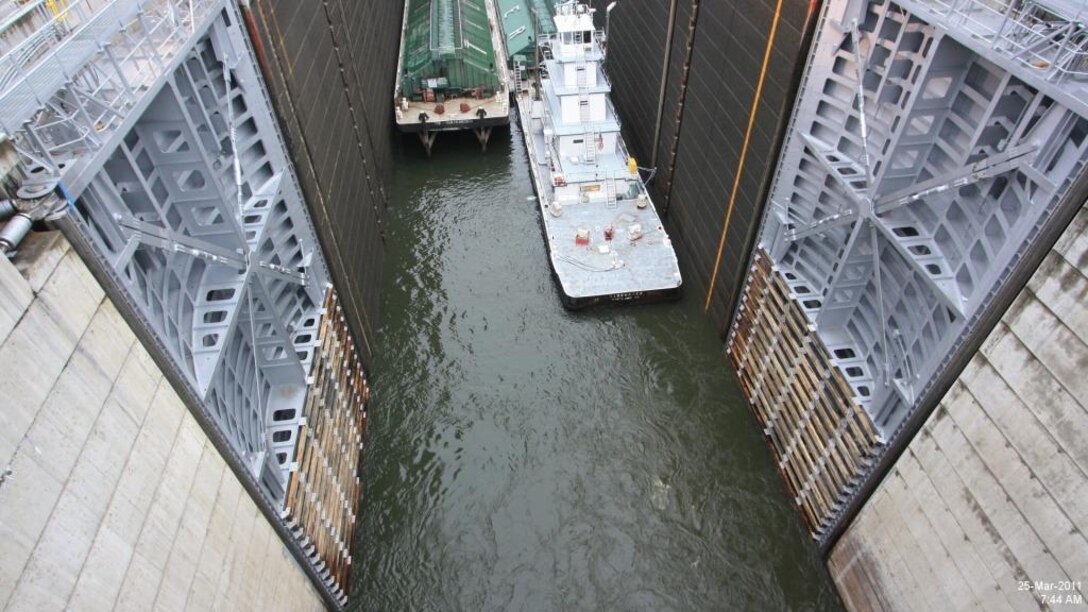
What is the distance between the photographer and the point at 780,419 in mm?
14508

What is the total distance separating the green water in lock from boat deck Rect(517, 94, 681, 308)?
27.7 inches

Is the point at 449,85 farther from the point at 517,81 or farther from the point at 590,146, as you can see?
the point at 590,146

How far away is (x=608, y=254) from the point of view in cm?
1934

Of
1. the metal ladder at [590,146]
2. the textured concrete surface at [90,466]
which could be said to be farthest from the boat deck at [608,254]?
the textured concrete surface at [90,466]

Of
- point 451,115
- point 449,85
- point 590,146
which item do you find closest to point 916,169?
point 590,146

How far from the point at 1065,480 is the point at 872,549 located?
448 centimetres

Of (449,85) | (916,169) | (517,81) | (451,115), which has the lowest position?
(451,115)

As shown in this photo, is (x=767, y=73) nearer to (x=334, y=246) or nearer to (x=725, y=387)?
(x=725, y=387)

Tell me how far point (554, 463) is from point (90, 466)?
1022 cm

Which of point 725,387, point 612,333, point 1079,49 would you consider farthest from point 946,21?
point 612,333

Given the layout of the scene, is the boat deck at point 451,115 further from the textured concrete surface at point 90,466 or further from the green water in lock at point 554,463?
the textured concrete surface at point 90,466

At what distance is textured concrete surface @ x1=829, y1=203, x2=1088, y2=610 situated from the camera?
724cm

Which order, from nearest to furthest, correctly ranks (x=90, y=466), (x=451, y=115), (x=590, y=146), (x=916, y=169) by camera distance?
(x=90, y=466) < (x=916, y=169) < (x=590, y=146) < (x=451, y=115)

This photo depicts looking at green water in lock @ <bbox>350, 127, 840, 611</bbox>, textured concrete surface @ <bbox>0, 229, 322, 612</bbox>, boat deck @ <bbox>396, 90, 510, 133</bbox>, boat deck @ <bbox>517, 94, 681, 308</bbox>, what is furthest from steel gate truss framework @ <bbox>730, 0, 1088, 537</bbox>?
boat deck @ <bbox>396, 90, 510, 133</bbox>
